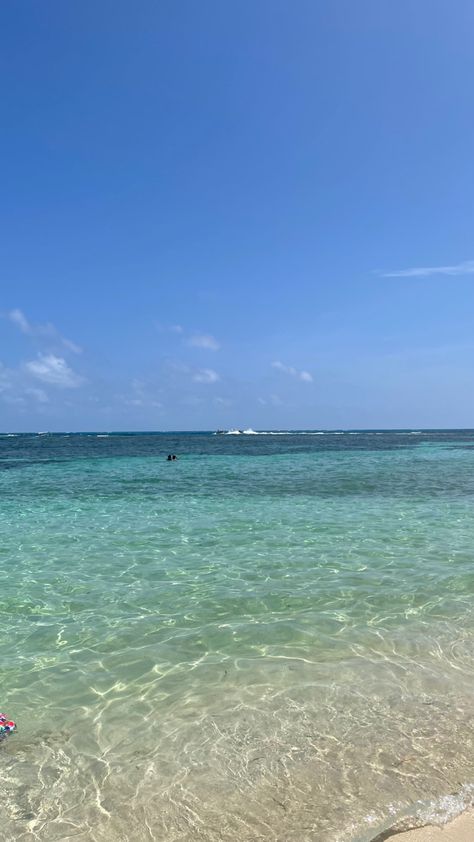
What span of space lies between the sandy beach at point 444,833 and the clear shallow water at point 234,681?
0.70 ft

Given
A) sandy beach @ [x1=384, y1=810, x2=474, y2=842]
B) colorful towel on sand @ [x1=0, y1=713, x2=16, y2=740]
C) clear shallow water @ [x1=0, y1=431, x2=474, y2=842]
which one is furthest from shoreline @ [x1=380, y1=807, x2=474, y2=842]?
colorful towel on sand @ [x1=0, y1=713, x2=16, y2=740]

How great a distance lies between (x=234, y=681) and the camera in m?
7.03

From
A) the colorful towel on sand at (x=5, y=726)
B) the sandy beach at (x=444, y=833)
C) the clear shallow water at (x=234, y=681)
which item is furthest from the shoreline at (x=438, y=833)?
the colorful towel on sand at (x=5, y=726)

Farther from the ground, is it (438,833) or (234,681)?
(438,833)

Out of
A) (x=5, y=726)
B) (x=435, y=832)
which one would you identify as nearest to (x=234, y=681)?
(x=5, y=726)

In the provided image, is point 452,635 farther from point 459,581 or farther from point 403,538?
point 403,538

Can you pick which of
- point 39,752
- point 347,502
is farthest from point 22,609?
point 347,502

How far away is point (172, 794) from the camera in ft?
16.0

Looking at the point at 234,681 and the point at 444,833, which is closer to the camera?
the point at 444,833

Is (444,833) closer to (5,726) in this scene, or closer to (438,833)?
(438,833)

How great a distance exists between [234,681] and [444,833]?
335cm

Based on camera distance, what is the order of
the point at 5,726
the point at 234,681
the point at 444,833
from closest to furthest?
the point at 444,833 → the point at 5,726 → the point at 234,681

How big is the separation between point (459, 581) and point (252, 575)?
4.60 metres

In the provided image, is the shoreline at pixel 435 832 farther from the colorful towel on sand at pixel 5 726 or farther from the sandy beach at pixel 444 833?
the colorful towel on sand at pixel 5 726
